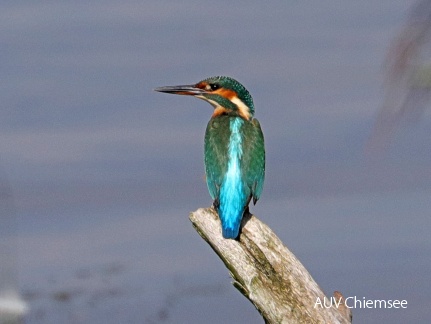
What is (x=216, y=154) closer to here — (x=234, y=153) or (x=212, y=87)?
(x=234, y=153)

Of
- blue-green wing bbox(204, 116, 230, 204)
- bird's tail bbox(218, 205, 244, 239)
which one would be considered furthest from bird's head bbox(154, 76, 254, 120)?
bird's tail bbox(218, 205, 244, 239)

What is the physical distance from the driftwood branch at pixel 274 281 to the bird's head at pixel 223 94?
187 cm

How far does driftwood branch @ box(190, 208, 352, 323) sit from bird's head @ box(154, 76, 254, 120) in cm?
187

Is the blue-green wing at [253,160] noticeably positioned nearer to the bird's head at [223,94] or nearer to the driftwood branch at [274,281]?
the bird's head at [223,94]

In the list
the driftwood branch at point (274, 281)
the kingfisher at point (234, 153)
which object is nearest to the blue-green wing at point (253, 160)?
the kingfisher at point (234, 153)

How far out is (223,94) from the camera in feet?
17.0

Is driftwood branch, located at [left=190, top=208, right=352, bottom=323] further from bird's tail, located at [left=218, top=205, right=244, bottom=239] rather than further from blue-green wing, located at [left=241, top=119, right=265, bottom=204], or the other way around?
blue-green wing, located at [left=241, top=119, right=265, bottom=204]

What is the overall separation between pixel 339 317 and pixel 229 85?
2.57 metres

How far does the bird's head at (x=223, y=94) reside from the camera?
16.7ft

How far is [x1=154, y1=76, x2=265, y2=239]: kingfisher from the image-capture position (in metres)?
4.25

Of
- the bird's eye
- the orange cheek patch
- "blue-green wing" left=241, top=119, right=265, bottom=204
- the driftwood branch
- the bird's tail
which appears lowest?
the driftwood branch

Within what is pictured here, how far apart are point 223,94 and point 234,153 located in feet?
2.60

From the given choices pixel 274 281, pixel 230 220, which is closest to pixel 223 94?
pixel 230 220

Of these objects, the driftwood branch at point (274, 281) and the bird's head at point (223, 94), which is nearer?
the driftwood branch at point (274, 281)
